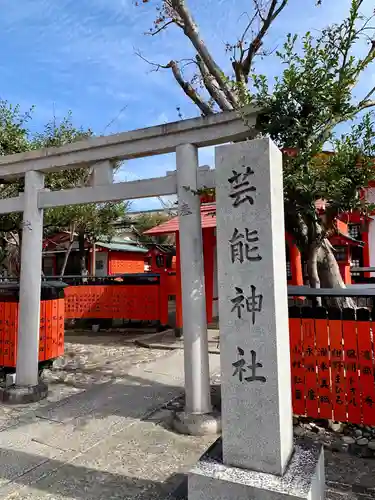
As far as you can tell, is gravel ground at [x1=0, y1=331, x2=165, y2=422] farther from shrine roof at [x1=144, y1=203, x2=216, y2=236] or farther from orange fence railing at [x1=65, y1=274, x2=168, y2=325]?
shrine roof at [x1=144, y1=203, x2=216, y2=236]

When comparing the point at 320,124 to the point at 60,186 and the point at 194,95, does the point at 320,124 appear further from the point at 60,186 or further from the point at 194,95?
the point at 60,186

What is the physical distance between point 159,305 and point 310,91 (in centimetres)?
830

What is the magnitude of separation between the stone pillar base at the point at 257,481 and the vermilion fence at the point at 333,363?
1388mm

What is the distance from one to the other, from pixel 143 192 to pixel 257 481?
3389 millimetres

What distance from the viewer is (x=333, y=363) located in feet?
13.3

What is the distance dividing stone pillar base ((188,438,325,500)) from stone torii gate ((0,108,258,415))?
5.53 feet

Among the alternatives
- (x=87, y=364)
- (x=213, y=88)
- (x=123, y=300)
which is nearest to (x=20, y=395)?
(x=87, y=364)

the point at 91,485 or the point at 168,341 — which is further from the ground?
the point at 168,341

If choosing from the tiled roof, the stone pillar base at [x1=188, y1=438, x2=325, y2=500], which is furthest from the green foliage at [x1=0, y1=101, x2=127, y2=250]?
the stone pillar base at [x1=188, y1=438, x2=325, y2=500]

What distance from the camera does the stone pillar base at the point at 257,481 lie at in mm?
2355

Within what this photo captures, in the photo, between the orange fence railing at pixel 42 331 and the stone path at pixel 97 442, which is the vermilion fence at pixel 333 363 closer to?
the stone path at pixel 97 442

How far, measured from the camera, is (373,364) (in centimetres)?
389

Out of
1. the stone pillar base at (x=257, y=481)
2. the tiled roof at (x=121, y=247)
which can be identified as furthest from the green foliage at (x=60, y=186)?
the stone pillar base at (x=257, y=481)

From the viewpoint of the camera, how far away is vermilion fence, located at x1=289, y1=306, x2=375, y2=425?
3.91m
